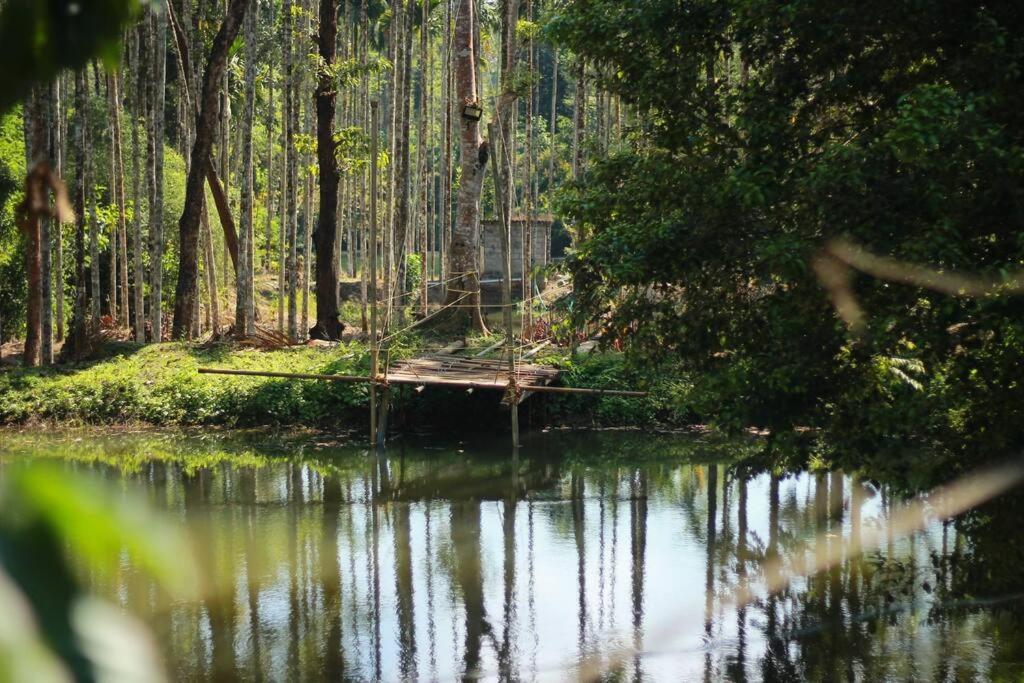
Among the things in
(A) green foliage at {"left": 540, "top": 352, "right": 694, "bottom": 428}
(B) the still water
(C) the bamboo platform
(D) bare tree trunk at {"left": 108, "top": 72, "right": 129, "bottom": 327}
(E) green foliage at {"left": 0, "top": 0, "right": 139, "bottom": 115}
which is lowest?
(B) the still water

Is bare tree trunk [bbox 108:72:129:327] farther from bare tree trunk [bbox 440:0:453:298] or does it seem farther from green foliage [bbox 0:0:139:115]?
green foliage [bbox 0:0:139:115]

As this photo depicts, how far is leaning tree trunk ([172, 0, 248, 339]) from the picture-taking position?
58.8ft

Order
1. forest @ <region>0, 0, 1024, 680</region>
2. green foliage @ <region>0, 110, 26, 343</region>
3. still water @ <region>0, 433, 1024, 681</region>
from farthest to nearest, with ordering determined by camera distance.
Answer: green foliage @ <region>0, 110, 26, 343</region> → still water @ <region>0, 433, 1024, 681</region> → forest @ <region>0, 0, 1024, 680</region>

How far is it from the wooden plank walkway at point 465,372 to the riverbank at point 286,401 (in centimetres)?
43

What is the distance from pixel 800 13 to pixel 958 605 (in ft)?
14.5

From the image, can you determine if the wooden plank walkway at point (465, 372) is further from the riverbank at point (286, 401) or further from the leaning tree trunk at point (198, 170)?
the leaning tree trunk at point (198, 170)

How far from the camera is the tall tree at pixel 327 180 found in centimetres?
1934

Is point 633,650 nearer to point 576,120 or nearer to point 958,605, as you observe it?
point 958,605

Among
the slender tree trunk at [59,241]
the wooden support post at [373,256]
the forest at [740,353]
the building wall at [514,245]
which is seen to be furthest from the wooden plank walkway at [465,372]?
the building wall at [514,245]

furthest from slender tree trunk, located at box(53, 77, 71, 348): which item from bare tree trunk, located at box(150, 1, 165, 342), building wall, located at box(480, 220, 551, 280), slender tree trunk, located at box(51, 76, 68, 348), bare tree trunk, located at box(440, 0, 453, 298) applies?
building wall, located at box(480, 220, 551, 280)

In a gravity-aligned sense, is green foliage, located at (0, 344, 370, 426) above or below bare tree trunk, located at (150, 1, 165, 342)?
below

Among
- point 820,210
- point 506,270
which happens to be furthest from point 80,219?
point 820,210

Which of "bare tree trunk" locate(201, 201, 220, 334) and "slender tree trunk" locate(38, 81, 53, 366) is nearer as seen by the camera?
"slender tree trunk" locate(38, 81, 53, 366)

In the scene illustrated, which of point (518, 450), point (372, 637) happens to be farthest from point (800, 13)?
point (518, 450)
